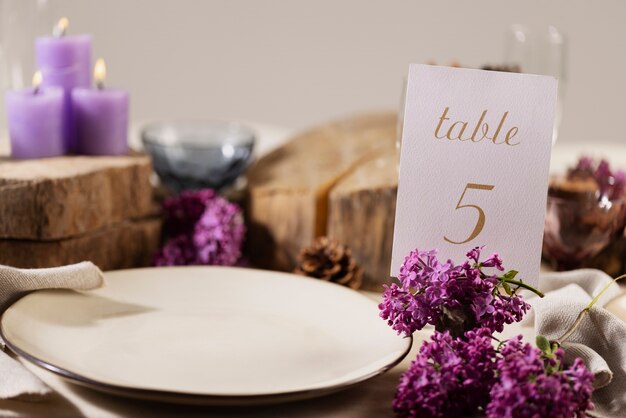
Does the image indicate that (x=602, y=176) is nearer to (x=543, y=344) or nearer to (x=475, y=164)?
(x=475, y=164)

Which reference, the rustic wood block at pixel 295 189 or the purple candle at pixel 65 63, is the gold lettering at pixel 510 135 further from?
the purple candle at pixel 65 63

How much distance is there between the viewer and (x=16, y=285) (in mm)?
784

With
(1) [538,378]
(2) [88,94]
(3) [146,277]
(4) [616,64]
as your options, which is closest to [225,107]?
(4) [616,64]

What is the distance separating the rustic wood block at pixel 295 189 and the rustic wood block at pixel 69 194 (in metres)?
0.16

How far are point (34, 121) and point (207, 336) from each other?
0.41 meters

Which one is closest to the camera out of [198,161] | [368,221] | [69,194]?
[69,194]

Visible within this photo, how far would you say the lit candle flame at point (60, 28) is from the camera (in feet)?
3.60

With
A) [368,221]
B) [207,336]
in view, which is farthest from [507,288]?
[368,221]

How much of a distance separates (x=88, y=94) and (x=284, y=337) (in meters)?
0.47

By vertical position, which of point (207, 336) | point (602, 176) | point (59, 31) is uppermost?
point (59, 31)

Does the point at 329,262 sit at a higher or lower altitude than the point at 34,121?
lower

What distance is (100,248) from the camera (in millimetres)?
1017

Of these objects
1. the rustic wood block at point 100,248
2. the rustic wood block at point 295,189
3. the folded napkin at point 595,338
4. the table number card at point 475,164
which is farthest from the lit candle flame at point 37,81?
the folded napkin at point 595,338

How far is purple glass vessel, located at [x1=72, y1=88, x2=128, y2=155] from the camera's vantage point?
1074mm
